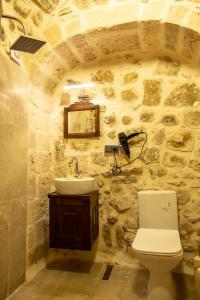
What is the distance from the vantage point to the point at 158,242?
1.65 metres

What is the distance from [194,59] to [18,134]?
1797 millimetres

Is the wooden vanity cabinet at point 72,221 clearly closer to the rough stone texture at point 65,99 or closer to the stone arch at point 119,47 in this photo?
the rough stone texture at point 65,99

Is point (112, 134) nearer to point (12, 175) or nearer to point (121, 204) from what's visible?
point (121, 204)

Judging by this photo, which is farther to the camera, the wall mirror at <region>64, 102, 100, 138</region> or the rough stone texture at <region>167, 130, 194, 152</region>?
the wall mirror at <region>64, 102, 100, 138</region>

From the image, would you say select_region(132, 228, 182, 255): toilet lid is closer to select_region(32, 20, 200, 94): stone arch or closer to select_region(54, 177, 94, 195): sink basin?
select_region(54, 177, 94, 195): sink basin

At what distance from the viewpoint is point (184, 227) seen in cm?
209

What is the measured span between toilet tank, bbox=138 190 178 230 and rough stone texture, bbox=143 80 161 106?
2.97 ft

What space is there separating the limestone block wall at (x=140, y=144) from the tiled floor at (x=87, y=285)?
0.20 metres

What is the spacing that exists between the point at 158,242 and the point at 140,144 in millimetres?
964

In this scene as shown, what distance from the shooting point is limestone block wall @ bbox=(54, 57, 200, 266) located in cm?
212

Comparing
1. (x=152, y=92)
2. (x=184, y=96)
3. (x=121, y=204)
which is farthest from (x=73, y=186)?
(x=184, y=96)

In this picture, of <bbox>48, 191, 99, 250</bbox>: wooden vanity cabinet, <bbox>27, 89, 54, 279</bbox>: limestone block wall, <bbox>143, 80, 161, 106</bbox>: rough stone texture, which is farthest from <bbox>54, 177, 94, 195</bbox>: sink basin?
<bbox>143, 80, 161, 106</bbox>: rough stone texture

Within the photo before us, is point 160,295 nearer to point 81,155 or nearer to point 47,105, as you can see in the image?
point 81,155

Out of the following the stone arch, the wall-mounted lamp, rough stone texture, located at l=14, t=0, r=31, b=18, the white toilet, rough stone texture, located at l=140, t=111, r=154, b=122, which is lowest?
the white toilet
